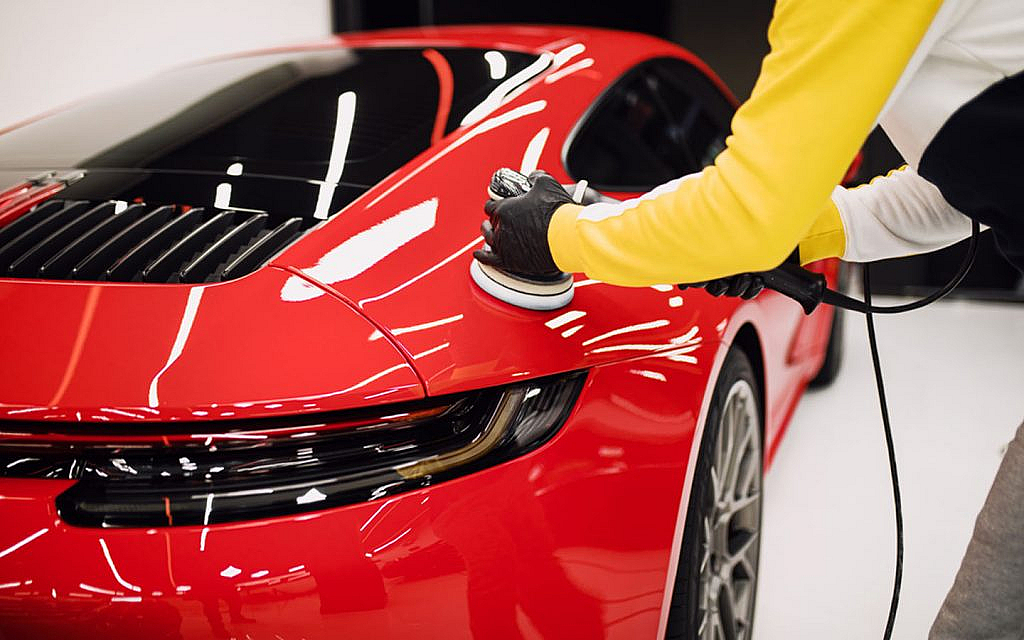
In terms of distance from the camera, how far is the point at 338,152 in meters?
1.65

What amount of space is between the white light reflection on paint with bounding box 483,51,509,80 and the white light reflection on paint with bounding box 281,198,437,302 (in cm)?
54

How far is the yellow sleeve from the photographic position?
907 mm

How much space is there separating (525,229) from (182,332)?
46cm

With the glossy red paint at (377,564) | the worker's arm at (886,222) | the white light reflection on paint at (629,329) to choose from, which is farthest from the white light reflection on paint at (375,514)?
the worker's arm at (886,222)

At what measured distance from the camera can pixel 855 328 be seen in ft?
13.6

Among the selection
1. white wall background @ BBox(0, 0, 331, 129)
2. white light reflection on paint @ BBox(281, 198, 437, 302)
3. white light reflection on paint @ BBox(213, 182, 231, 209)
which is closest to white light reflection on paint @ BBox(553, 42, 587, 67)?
white light reflection on paint @ BBox(281, 198, 437, 302)

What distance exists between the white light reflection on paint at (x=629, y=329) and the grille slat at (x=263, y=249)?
1.52 ft

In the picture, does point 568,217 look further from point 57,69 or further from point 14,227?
point 57,69

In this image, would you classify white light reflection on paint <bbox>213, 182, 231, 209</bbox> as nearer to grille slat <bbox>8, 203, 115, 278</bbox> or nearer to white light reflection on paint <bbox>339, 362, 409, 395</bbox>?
grille slat <bbox>8, 203, 115, 278</bbox>

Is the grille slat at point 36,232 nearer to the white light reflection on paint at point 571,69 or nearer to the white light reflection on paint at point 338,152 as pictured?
the white light reflection on paint at point 338,152

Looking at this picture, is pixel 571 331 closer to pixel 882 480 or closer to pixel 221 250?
pixel 221 250

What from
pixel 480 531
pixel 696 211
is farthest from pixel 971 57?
pixel 480 531

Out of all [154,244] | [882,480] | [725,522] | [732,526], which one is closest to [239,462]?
[154,244]

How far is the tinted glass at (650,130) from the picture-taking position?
180 centimetres
